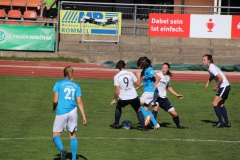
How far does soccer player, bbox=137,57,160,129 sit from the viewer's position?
52.6ft

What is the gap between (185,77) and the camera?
1046 inches

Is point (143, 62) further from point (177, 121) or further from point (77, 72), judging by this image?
point (77, 72)

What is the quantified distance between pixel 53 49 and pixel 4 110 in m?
11.0

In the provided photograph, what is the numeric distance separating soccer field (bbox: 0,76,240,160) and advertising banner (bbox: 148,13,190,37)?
732 cm

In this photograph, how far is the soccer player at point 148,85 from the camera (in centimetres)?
1603

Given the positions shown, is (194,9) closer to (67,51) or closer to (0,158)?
(67,51)

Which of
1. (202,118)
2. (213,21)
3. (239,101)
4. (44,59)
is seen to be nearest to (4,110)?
(202,118)

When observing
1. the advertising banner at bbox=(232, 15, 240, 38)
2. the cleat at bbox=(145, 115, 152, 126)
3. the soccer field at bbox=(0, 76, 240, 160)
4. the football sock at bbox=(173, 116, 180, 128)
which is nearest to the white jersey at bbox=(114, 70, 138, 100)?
the cleat at bbox=(145, 115, 152, 126)

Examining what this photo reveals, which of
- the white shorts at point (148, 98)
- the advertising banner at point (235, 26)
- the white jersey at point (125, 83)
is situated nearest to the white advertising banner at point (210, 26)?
the advertising banner at point (235, 26)

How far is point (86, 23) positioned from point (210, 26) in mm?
6146

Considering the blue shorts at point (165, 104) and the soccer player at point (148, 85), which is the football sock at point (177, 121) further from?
the soccer player at point (148, 85)

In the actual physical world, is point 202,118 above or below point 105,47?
below

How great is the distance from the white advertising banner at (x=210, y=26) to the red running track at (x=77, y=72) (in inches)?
147

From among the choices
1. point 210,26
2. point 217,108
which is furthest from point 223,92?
point 210,26
